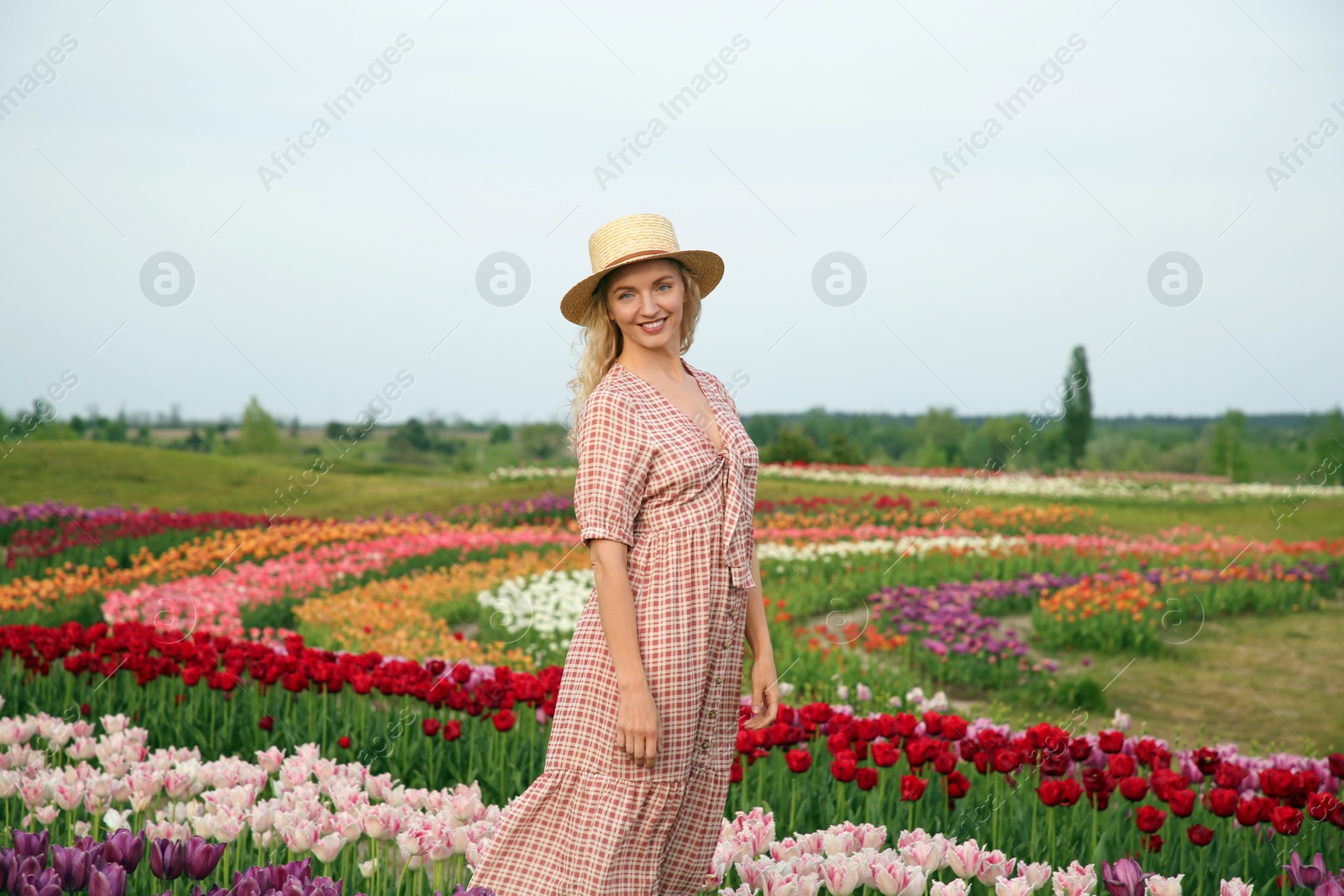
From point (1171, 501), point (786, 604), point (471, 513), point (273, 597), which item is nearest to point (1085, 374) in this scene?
point (1171, 501)

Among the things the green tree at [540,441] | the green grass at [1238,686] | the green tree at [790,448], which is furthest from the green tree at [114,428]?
the green grass at [1238,686]

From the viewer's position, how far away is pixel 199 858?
7.79 feet

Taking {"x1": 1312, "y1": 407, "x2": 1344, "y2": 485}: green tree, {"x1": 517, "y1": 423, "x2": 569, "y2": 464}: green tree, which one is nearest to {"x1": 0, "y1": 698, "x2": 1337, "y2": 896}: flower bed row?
{"x1": 517, "y1": 423, "x2": 569, "y2": 464}: green tree

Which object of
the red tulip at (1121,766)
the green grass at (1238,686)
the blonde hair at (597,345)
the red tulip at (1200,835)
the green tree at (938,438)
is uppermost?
the green tree at (938,438)

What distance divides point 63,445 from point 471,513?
6207mm

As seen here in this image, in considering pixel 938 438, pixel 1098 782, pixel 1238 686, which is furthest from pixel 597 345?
pixel 938 438

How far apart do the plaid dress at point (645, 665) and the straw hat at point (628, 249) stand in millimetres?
251

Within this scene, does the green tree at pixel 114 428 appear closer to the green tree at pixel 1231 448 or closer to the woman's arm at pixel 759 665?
the woman's arm at pixel 759 665

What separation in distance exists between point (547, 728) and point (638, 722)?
2315 mm

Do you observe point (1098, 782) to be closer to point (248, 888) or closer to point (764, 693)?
point (764, 693)

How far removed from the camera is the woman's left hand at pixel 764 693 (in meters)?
2.76

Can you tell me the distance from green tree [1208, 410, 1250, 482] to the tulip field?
44.6 ft

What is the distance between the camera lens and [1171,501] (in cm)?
1784

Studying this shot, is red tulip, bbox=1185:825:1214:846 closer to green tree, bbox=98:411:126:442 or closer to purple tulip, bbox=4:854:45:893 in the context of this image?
purple tulip, bbox=4:854:45:893
